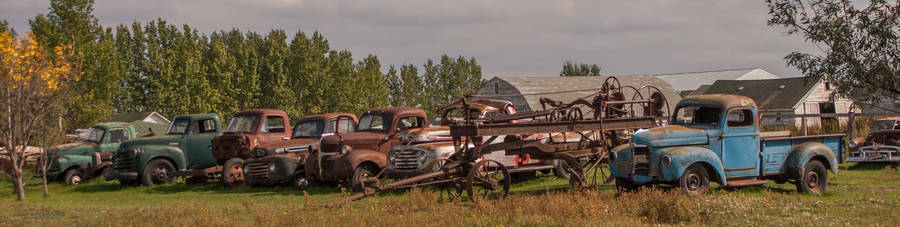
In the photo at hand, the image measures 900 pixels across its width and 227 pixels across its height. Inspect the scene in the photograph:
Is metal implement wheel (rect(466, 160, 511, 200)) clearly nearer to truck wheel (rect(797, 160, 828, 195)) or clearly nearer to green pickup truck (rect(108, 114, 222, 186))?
truck wheel (rect(797, 160, 828, 195))

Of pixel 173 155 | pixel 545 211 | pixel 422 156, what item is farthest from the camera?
pixel 173 155

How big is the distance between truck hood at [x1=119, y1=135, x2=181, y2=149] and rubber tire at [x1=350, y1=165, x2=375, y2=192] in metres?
7.10

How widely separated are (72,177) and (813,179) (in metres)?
19.2

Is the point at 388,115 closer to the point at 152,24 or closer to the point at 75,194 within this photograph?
the point at 75,194

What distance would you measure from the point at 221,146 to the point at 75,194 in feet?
12.0

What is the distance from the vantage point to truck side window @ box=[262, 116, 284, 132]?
21398mm

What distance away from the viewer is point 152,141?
21531mm

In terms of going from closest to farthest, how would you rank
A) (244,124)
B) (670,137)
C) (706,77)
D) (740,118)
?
(670,137) < (740,118) < (244,124) < (706,77)

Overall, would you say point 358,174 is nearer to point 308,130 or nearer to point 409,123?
point 409,123

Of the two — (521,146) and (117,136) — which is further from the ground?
(117,136)

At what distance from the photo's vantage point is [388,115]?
18.8 meters

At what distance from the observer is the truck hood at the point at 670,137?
44.8ft

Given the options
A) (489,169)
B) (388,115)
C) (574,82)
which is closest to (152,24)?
A: (574,82)

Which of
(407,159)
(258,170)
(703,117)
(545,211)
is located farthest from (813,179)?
(258,170)
